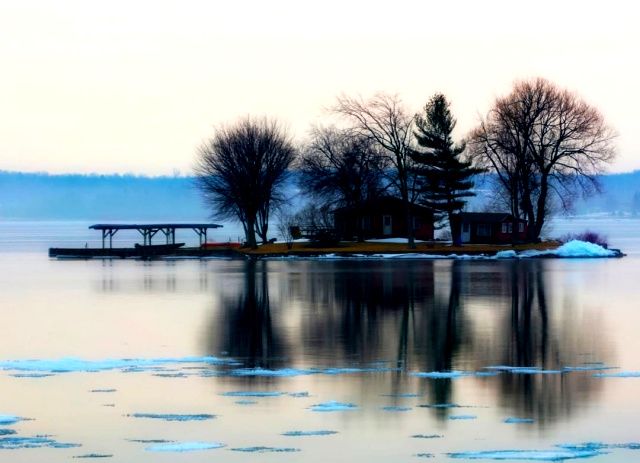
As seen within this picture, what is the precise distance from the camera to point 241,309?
133 ft

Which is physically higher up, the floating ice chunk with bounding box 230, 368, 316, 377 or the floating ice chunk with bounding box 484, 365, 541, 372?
the floating ice chunk with bounding box 230, 368, 316, 377

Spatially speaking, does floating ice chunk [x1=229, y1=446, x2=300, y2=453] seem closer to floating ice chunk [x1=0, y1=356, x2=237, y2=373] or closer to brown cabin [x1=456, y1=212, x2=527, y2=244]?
floating ice chunk [x1=0, y1=356, x2=237, y2=373]

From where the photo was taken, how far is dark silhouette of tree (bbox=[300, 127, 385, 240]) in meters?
109

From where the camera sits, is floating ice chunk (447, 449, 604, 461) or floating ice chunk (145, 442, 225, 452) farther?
floating ice chunk (145, 442, 225, 452)

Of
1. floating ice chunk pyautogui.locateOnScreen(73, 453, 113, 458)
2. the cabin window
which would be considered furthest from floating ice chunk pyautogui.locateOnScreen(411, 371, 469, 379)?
the cabin window

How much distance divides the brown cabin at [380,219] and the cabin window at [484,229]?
14.3 feet

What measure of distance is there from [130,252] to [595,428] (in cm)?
8533

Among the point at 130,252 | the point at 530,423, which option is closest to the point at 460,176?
the point at 130,252

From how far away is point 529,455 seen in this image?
54.2 ft

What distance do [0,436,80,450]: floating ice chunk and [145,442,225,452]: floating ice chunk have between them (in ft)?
4.01

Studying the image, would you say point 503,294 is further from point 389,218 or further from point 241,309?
point 389,218

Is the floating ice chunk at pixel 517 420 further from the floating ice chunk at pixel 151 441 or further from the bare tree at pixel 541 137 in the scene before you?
the bare tree at pixel 541 137

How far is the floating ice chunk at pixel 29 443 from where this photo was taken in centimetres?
1720

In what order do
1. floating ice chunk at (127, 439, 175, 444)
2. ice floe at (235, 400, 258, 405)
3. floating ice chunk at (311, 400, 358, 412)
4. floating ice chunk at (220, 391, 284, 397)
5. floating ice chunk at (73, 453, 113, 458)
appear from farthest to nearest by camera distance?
floating ice chunk at (220, 391, 284, 397) < ice floe at (235, 400, 258, 405) < floating ice chunk at (311, 400, 358, 412) < floating ice chunk at (127, 439, 175, 444) < floating ice chunk at (73, 453, 113, 458)
